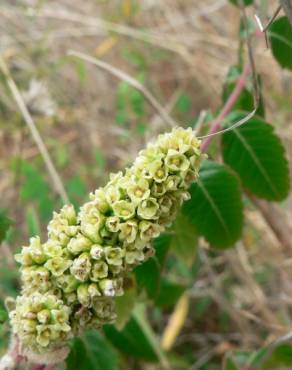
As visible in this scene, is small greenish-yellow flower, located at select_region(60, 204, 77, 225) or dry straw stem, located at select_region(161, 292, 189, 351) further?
dry straw stem, located at select_region(161, 292, 189, 351)

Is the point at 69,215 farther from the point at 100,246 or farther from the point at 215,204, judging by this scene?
the point at 215,204

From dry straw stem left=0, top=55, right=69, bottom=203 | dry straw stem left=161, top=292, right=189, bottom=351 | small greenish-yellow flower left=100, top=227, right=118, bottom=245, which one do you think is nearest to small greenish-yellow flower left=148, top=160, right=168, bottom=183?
small greenish-yellow flower left=100, top=227, right=118, bottom=245

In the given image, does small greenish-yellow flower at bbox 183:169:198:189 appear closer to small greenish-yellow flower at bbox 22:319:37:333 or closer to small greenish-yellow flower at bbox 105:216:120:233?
small greenish-yellow flower at bbox 105:216:120:233

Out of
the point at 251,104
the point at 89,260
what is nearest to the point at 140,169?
the point at 89,260

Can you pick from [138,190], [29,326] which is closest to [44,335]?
[29,326]

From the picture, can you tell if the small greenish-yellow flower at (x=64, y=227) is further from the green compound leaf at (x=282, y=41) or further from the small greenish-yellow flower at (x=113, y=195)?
the green compound leaf at (x=282, y=41)

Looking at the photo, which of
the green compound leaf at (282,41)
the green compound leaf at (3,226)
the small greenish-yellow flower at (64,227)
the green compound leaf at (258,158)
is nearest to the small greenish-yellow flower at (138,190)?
the small greenish-yellow flower at (64,227)
